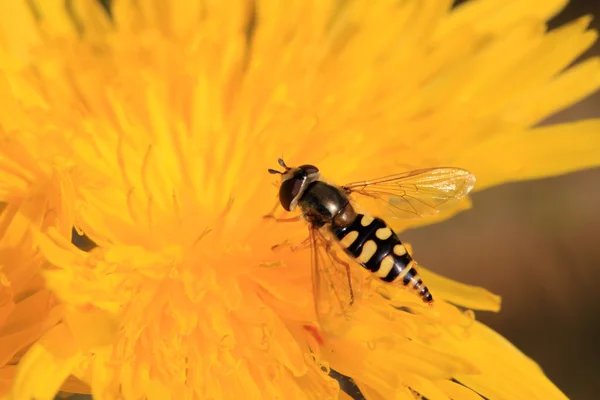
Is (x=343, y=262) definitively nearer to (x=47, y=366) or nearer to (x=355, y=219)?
(x=355, y=219)

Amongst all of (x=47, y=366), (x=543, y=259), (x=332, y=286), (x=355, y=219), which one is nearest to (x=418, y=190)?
(x=355, y=219)

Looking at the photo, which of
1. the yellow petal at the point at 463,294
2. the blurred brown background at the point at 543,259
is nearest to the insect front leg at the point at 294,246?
the yellow petal at the point at 463,294

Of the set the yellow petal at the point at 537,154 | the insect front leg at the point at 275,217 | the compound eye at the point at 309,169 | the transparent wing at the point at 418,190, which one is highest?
the yellow petal at the point at 537,154

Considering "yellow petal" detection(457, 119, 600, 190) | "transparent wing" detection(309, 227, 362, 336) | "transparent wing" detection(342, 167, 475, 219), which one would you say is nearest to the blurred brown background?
"yellow petal" detection(457, 119, 600, 190)

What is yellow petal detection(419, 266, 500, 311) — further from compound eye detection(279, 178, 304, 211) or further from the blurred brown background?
the blurred brown background

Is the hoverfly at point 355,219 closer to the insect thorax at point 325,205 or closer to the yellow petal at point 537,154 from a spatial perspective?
the insect thorax at point 325,205

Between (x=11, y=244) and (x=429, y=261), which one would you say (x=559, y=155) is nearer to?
(x=429, y=261)
